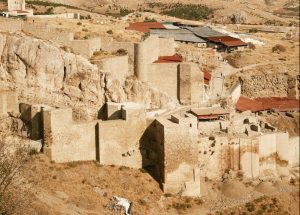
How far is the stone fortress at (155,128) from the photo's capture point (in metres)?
26.1

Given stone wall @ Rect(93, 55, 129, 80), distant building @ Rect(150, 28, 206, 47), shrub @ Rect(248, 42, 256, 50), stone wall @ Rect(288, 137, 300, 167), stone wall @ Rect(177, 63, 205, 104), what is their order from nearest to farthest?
stone wall @ Rect(93, 55, 129, 80), stone wall @ Rect(177, 63, 205, 104), stone wall @ Rect(288, 137, 300, 167), distant building @ Rect(150, 28, 206, 47), shrub @ Rect(248, 42, 256, 50)

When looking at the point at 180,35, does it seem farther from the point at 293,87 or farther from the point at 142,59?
the point at 142,59

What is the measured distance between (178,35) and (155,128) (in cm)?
1707

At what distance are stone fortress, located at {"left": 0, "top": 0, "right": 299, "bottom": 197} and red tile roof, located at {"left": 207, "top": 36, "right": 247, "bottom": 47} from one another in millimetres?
8882

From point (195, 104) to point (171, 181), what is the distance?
6610mm

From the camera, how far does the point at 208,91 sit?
→ 33281mm

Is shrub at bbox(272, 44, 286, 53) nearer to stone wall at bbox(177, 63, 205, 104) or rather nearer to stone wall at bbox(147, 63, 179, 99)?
stone wall at bbox(177, 63, 205, 104)

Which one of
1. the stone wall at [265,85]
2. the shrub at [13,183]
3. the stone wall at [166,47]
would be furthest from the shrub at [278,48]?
the shrub at [13,183]

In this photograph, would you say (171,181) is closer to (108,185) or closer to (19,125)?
(108,185)

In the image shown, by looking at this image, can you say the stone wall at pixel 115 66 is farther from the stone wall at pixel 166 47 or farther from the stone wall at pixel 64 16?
the stone wall at pixel 64 16

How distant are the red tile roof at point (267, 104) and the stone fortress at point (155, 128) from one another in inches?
49.9

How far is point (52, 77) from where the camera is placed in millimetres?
28500

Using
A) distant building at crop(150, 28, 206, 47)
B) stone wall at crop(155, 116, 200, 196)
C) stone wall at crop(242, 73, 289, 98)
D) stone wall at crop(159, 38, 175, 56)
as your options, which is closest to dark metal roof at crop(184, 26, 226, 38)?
distant building at crop(150, 28, 206, 47)

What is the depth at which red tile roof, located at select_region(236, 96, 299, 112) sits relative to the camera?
3550 cm
